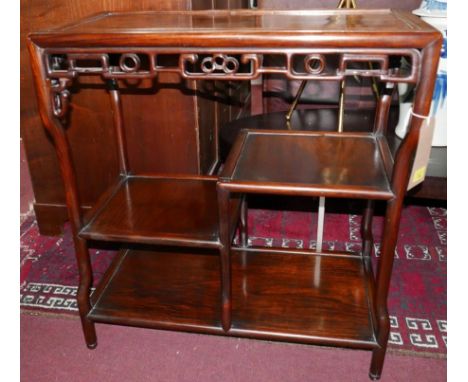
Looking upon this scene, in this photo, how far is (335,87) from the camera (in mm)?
2607

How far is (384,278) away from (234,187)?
0.44 meters

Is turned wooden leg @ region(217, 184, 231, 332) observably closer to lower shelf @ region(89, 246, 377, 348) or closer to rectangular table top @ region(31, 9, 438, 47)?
lower shelf @ region(89, 246, 377, 348)

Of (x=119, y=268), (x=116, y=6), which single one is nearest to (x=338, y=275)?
(x=119, y=268)

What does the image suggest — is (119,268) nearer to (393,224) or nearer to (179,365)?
(179,365)

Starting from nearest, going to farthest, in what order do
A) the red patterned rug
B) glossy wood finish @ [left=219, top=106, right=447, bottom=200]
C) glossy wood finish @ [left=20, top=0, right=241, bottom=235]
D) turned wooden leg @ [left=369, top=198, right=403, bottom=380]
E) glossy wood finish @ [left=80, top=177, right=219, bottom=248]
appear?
turned wooden leg @ [left=369, top=198, right=403, bottom=380]
glossy wood finish @ [left=80, top=177, right=219, bottom=248]
the red patterned rug
glossy wood finish @ [left=20, top=0, right=241, bottom=235]
glossy wood finish @ [left=219, top=106, right=447, bottom=200]

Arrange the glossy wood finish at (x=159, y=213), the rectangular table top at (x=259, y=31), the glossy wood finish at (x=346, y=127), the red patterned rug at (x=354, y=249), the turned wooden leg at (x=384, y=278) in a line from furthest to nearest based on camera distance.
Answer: the glossy wood finish at (x=346, y=127) → the red patterned rug at (x=354, y=249) → the glossy wood finish at (x=159, y=213) → the turned wooden leg at (x=384, y=278) → the rectangular table top at (x=259, y=31)

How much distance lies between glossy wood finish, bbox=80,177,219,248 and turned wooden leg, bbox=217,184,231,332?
32mm

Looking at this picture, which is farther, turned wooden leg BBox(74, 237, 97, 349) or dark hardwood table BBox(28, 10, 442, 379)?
turned wooden leg BBox(74, 237, 97, 349)

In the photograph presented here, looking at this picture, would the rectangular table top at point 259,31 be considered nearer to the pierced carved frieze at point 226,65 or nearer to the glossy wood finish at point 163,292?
the pierced carved frieze at point 226,65

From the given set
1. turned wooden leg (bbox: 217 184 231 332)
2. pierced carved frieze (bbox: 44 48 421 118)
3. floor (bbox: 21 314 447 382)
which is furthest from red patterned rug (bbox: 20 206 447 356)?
pierced carved frieze (bbox: 44 48 421 118)

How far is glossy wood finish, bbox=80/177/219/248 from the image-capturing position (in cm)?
126

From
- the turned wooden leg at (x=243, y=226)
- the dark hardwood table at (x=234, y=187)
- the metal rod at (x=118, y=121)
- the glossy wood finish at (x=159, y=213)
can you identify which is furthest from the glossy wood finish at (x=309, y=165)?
the metal rod at (x=118, y=121)

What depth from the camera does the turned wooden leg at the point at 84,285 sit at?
51.9 inches

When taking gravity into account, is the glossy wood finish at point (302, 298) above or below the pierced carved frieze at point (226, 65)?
below
